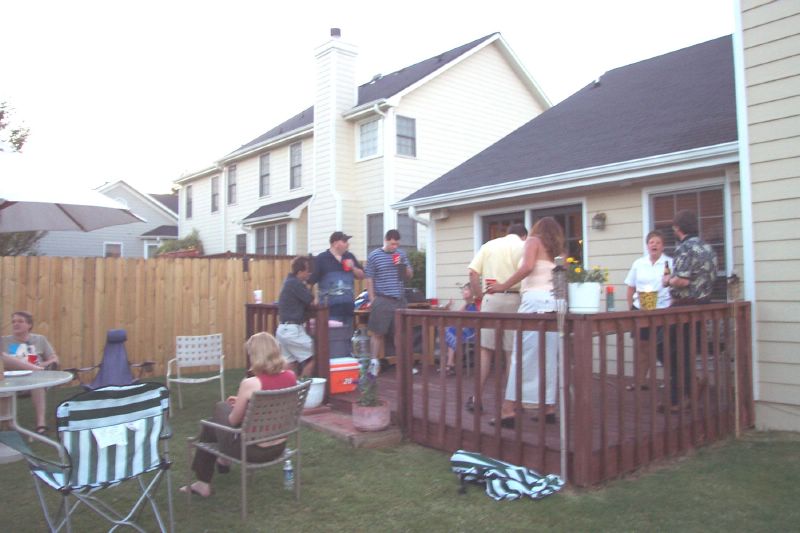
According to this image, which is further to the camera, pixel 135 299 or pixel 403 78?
pixel 403 78

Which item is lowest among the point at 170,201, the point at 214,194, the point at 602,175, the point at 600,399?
the point at 600,399

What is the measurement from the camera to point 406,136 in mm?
14891

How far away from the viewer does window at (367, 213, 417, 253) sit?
1472 centimetres

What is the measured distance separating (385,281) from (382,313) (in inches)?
15.8

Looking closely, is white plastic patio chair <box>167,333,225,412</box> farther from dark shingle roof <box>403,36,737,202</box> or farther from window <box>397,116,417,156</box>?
window <box>397,116,417,156</box>

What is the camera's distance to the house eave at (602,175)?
231 inches

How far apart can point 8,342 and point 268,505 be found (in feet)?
13.5

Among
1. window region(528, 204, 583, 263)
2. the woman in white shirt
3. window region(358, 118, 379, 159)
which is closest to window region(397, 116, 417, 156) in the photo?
window region(358, 118, 379, 159)

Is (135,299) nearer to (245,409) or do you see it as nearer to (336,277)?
(336,277)

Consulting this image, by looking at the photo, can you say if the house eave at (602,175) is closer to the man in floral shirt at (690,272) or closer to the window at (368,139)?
the man in floral shirt at (690,272)

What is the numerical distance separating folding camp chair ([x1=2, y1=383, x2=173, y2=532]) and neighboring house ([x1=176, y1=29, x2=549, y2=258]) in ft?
36.8

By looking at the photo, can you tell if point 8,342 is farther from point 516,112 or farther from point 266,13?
point 516,112

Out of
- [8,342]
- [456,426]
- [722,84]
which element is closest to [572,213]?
[722,84]

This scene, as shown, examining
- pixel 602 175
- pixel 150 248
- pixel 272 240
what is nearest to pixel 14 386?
pixel 602 175
